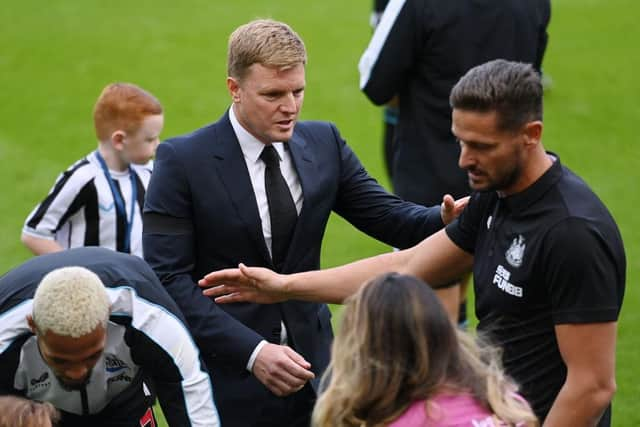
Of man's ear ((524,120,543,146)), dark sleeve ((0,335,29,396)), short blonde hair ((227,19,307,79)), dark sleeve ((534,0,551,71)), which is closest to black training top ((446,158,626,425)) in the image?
man's ear ((524,120,543,146))

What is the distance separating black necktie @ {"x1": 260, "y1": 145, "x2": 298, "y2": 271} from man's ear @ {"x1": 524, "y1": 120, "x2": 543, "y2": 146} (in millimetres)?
1178

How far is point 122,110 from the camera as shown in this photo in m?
5.87

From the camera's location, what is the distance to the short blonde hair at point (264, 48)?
428cm

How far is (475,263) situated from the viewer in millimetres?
3861

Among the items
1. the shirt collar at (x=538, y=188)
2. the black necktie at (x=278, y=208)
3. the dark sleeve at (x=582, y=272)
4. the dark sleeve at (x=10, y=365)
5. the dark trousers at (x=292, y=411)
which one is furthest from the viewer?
the dark trousers at (x=292, y=411)

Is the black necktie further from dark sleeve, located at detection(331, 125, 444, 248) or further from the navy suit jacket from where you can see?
dark sleeve, located at detection(331, 125, 444, 248)

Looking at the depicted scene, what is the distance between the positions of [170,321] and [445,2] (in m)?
3.15

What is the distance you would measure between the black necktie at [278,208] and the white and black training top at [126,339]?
656mm

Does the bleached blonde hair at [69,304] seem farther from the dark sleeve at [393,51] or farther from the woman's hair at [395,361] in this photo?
the dark sleeve at [393,51]

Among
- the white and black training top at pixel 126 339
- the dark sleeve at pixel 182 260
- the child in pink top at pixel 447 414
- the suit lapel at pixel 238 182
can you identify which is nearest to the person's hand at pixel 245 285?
the dark sleeve at pixel 182 260

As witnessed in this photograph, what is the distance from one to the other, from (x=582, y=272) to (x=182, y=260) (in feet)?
5.40

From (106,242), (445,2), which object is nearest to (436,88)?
(445,2)

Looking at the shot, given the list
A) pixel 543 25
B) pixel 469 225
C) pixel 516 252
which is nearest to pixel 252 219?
pixel 469 225

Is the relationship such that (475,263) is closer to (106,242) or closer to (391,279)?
(391,279)
